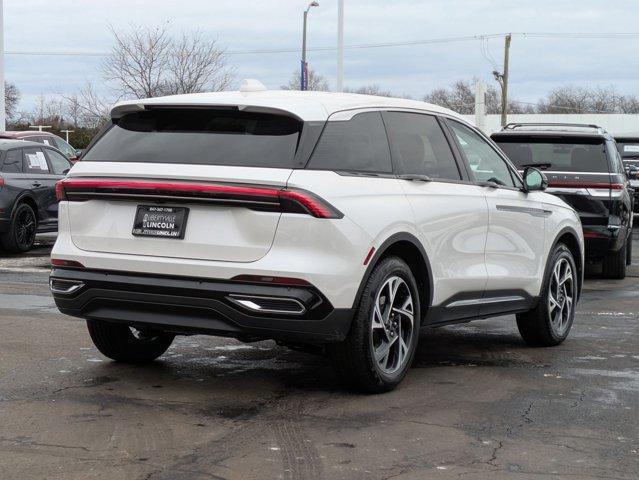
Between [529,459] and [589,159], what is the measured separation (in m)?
8.07

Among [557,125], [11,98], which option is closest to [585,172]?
[557,125]

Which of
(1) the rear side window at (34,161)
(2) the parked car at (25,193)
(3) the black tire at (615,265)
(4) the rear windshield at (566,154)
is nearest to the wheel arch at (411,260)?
(4) the rear windshield at (566,154)

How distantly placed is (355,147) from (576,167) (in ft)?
22.4

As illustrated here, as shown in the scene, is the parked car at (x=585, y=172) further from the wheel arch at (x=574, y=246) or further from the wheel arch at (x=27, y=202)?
the wheel arch at (x=27, y=202)

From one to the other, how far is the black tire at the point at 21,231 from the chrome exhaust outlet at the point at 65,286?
30.8 feet

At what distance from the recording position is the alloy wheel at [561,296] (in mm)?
8375

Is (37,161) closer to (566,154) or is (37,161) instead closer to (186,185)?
(566,154)

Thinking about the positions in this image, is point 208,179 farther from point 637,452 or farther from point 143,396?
point 637,452

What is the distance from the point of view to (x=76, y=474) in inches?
181

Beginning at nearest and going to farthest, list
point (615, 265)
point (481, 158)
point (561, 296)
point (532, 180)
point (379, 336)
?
1. point (379, 336)
2. point (481, 158)
3. point (532, 180)
4. point (561, 296)
5. point (615, 265)

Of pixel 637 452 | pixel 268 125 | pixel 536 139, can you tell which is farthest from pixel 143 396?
pixel 536 139

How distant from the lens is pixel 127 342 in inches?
276

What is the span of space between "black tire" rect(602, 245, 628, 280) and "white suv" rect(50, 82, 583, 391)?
6.79 metres

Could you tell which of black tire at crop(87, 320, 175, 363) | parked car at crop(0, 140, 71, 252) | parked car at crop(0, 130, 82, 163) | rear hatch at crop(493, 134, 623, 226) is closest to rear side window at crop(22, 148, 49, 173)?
parked car at crop(0, 140, 71, 252)
